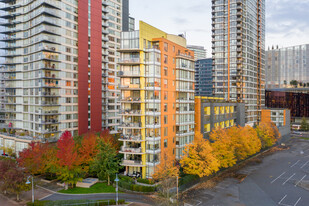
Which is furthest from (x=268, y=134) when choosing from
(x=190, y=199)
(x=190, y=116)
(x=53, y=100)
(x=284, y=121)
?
(x=53, y=100)

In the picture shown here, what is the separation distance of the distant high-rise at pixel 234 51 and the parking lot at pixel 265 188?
44.6m

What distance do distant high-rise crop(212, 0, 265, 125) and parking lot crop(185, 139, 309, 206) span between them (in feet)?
146

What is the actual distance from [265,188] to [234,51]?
242 ft

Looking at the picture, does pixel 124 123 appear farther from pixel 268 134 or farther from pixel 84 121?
pixel 268 134

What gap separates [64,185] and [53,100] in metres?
32.9

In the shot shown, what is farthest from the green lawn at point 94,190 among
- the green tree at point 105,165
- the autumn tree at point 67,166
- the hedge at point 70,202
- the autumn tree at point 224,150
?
the autumn tree at point 224,150

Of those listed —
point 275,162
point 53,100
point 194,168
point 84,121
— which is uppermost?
point 53,100

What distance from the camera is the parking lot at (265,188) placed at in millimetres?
48844

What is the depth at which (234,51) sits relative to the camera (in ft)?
380

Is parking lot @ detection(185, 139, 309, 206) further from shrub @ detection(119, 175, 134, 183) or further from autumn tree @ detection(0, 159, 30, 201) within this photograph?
autumn tree @ detection(0, 159, 30, 201)

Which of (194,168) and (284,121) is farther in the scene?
(284,121)

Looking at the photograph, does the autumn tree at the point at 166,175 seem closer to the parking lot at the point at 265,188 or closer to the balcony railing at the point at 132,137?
the parking lot at the point at 265,188

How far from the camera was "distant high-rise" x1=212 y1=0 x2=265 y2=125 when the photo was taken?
116m

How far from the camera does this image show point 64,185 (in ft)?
183
